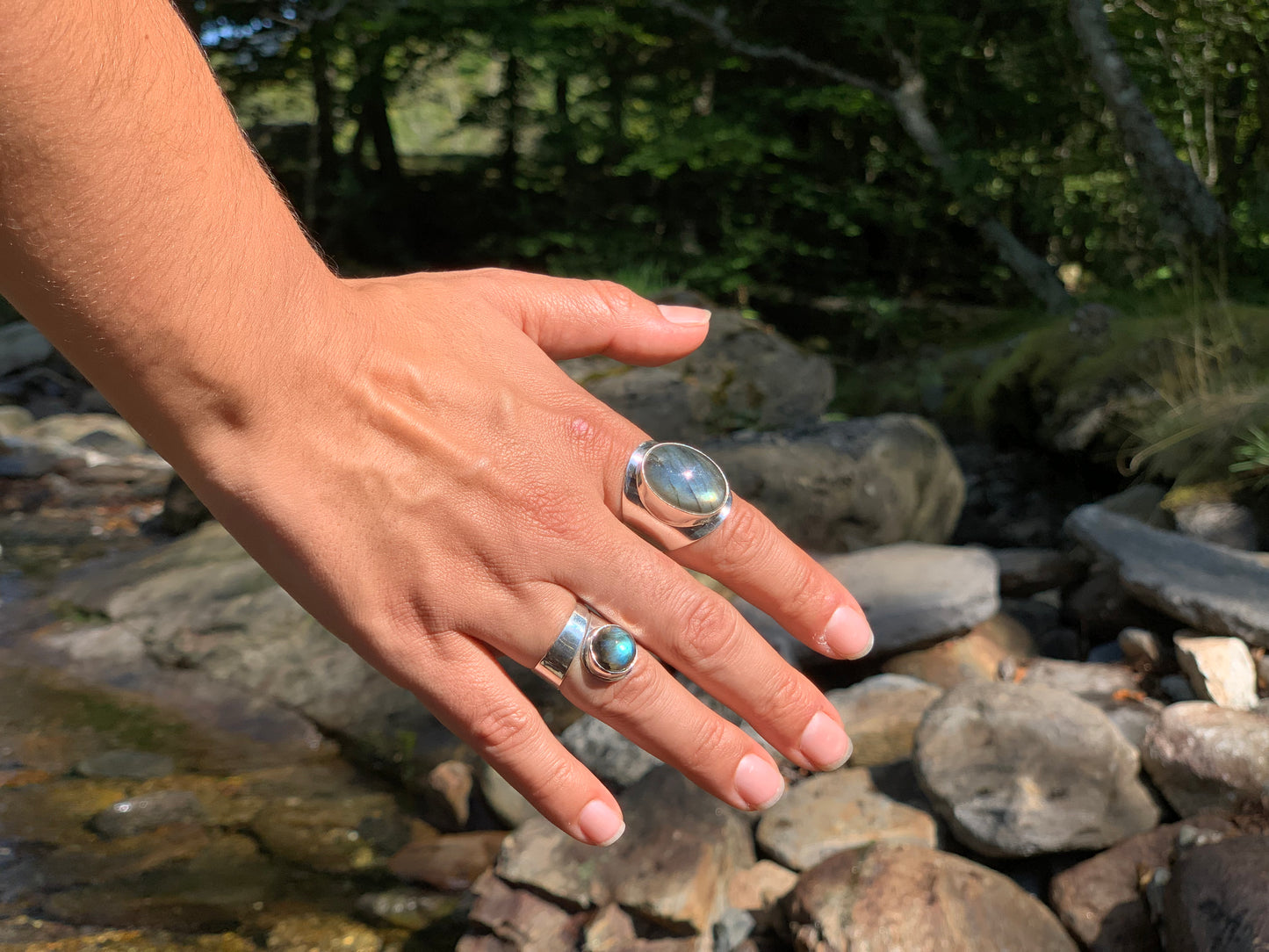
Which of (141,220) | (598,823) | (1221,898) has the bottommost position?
(1221,898)

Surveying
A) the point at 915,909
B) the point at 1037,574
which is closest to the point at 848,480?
the point at 1037,574

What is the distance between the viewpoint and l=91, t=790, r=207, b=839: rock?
2.47 metres

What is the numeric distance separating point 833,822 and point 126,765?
7.05 ft

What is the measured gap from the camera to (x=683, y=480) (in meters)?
1.06

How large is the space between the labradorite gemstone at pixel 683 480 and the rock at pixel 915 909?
47.6 inches

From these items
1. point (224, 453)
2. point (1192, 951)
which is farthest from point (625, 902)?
point (224, 453)

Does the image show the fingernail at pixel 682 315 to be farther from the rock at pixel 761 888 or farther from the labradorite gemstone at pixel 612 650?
the rock at pixel 761 888

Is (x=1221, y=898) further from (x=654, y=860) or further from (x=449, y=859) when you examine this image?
(x=449, y=859)

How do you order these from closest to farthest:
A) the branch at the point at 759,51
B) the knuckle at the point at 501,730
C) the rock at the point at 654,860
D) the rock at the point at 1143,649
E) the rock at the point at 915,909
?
the knuckle at the point at 501,730, the rock at the point at 915,909, the rock at the point at 654,860, the rock at the point at 1143,649, the branch at the point at 759,51

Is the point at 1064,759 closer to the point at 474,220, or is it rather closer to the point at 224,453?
the point at 224,453

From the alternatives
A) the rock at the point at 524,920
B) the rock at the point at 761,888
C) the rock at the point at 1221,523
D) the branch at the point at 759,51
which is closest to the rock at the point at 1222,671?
the rock at the point at 1221,523

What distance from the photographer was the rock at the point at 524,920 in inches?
82.9

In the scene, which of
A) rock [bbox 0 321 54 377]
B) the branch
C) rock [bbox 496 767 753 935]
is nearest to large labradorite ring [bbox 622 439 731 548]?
rock [bbox 496 767 753 935]

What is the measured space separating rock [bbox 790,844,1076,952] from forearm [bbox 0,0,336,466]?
1.59 m
